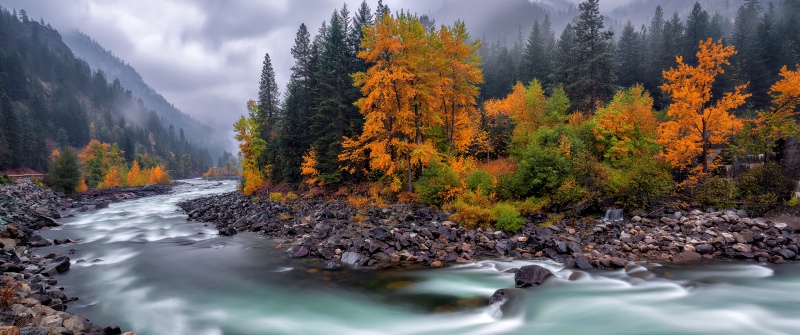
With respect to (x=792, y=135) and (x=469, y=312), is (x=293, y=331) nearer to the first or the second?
(x=469, y=312)

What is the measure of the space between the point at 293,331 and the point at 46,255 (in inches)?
509

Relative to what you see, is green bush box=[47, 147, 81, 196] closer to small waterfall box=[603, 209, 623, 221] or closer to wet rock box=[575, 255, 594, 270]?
wet rock box=[575, 255, 594, 270]

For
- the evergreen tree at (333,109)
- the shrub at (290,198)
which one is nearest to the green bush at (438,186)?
the evergreen tree at (333,109)

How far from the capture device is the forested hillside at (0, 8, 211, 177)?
71250 mm

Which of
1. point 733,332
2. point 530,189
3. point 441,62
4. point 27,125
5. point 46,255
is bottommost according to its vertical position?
point 733,332

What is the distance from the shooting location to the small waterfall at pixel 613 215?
16188 millimetres

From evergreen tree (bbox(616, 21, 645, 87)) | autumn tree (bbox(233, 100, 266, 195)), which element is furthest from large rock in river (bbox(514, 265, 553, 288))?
evergreen tree (bbox(616, 21, 645, 87))

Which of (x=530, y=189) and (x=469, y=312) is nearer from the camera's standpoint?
(x=469, y=312)

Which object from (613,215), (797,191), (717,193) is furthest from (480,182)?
(797,191)

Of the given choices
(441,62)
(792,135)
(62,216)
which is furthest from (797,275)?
(62,216)

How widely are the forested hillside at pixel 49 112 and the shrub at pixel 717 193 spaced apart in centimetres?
9483

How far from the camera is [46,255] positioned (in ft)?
46.9

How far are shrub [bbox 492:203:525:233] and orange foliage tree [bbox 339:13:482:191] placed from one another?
23.2ft

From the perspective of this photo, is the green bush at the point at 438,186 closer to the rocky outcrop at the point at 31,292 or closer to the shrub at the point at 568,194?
the shrub at the point at 568,194
